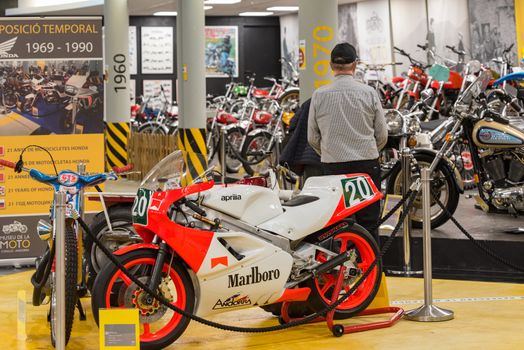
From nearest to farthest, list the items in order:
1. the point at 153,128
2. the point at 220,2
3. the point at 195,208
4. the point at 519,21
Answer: the point at 195,208, the point at 519,21, the point at 153,128, the point at 220,2

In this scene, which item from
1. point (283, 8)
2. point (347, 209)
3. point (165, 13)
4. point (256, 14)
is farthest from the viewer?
point (256, 14)

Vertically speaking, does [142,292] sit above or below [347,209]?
below

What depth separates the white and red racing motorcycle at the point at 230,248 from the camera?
212 inches

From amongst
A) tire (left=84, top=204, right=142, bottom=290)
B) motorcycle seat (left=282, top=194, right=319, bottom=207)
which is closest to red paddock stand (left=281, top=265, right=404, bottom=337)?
motorcycle seat (left=282, top=194, right=319, bottom=207)

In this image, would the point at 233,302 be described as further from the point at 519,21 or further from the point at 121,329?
the point at 519,21

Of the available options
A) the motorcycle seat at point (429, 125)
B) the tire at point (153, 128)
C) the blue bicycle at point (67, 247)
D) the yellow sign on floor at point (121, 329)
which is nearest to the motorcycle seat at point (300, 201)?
the blue bicycle at point (67, 247)

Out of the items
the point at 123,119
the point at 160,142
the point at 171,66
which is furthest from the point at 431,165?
the point at 171,66

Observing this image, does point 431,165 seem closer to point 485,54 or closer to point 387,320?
point 387,320

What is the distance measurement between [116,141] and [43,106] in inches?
313

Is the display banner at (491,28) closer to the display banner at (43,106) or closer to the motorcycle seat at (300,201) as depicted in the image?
the display banner at (43,106)

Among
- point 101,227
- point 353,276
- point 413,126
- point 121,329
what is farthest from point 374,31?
point 121,329

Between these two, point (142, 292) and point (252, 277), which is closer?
point (142, 292)

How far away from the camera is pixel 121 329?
16.8 feet

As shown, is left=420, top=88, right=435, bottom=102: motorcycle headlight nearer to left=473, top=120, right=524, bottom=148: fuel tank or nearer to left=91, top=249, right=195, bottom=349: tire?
left=473, top=120, right=524, bottom=148: fuel tank
